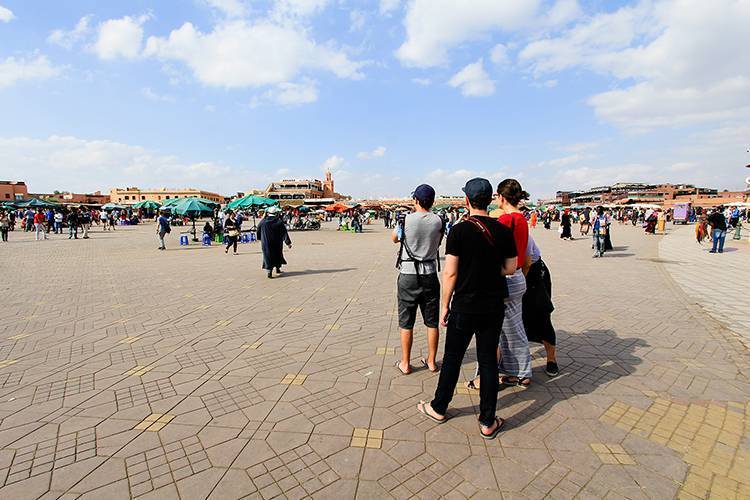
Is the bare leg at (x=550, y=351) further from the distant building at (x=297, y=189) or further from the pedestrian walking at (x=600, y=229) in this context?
the distant building at (x=297, y=189)

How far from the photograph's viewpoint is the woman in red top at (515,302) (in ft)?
9.86

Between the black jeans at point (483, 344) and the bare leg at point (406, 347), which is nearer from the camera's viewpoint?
the black jeans at point (483, 344)

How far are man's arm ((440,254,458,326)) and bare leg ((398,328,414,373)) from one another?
2.72 feet

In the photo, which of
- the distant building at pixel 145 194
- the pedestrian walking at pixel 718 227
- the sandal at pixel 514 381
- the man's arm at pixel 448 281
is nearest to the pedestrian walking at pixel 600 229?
the pedestrian walking at pixel 718 227

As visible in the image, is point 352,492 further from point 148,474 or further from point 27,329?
point 27,329

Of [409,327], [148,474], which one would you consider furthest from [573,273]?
[148,474]

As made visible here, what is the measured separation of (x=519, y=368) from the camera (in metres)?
3.21

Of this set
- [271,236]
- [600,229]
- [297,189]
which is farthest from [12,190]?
[600,229]

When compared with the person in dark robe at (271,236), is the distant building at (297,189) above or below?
above

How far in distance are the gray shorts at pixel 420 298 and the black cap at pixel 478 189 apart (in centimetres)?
105

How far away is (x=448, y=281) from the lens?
8.65ft

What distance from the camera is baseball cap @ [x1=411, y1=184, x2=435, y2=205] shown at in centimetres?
347

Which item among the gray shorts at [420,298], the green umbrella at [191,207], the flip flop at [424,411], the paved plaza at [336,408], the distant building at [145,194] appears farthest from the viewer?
the distant building at [145,194]

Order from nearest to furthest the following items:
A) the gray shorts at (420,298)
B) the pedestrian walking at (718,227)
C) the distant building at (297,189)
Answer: the gray shorts at (420,298) < the pedestrian walking at (718,227) < the distant building at (297,189)
